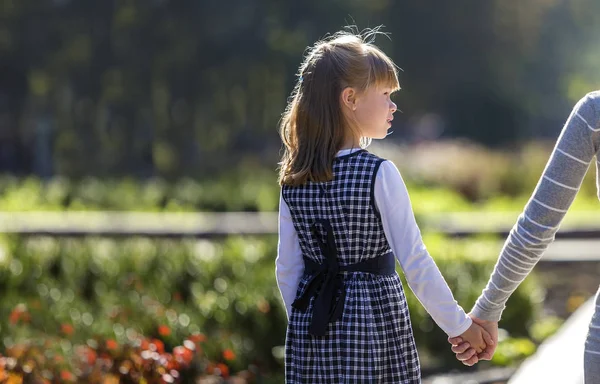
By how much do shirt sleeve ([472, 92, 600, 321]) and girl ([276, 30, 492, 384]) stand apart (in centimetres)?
21

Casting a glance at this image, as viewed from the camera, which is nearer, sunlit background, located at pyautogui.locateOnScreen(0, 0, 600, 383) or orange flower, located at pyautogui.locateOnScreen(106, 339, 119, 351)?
orange flower, located at pyautogui.locateOnScreen(106, 339, 119, 351)

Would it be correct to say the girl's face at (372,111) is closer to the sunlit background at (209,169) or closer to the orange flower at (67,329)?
the sunlit background at (209,169)

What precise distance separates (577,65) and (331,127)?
47.1 m

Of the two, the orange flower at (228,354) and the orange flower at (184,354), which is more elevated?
the orange flower at (184,354)

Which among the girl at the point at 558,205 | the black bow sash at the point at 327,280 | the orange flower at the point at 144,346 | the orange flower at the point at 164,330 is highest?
the girl at the point at 558,205

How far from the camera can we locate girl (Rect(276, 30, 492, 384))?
2.73 m

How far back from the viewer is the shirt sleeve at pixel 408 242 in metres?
2.71

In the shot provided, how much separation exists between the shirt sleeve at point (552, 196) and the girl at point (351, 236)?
0.21 meters

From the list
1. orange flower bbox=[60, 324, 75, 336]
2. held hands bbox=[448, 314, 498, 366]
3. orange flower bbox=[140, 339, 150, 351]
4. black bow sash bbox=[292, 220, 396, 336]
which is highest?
black bow sash bbox=[292, 220, 396, 336]

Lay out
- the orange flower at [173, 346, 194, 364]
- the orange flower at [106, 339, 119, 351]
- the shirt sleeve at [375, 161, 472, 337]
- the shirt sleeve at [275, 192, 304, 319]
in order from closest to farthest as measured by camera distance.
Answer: the shirt sleeve at [375, 161, 472, 337] < the shirt sleeve at [275, 192, 304, 319] < the orange flower at [173, 346, 194, 364] < the orange flower at [106, 339, 119, 351]

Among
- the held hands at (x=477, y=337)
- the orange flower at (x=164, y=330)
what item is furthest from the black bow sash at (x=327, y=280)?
the orange flower at (x=164, y=330)

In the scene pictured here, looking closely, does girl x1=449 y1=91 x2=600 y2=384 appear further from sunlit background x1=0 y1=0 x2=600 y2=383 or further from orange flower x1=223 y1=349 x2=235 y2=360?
orange flower x1=223 y1=349 x2=235 y2=360

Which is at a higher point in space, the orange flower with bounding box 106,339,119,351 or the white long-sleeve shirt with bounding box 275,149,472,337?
the white long-sleeve shirt with bounding box 275,149,472,337

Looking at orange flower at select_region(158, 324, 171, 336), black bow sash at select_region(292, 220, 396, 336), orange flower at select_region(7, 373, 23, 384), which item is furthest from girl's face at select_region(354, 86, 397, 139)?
orange flower at select_region(158, 324, 171, 336)
